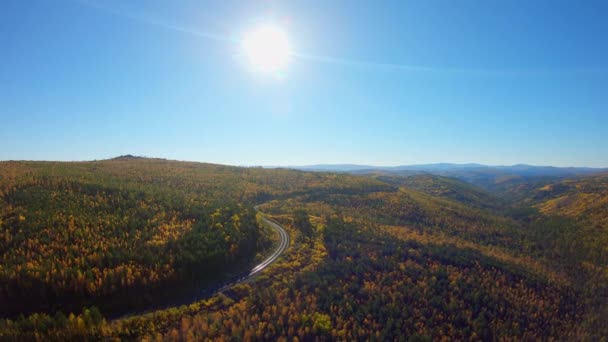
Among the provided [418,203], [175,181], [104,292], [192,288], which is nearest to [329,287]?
[192,288]

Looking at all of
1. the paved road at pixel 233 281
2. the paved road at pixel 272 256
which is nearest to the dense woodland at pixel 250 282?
the paved road at pixel 233 281

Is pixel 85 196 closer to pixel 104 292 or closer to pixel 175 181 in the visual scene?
pixel 104 292

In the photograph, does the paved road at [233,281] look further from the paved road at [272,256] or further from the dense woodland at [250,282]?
the dense woodland at [250,282]

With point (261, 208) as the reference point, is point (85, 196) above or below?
above

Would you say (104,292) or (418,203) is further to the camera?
(418,203)

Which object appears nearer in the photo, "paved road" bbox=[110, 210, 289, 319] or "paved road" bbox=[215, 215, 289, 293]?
"paved road" bbox=[110, 210, 289, 319]

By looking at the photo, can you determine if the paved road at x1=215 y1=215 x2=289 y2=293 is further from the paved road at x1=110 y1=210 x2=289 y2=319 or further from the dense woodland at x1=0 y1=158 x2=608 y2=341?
the dense woodland at x1=0 y1=158 x2=608 y2=341

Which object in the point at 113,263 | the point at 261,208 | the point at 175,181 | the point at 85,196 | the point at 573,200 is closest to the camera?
→ the point at 113,263

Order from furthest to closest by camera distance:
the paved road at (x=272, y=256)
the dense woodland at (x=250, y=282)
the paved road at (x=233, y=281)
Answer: the paved road at (x=272, y=256)
the paved road at (x=233, y=281)
the dense woodland at (x=250, y=282)

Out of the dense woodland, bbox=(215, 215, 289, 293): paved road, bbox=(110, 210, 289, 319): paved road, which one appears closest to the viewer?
the dense woodland

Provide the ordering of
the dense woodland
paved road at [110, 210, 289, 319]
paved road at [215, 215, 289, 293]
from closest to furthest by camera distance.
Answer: the dense woodland, paved road at [110, 210, 289, 319], paved road at [215, 215, 289, 293]

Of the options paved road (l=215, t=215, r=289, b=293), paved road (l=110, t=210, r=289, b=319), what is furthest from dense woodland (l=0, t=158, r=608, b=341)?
paved road (l=215, t=215, r=289, b=293)
